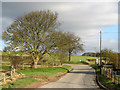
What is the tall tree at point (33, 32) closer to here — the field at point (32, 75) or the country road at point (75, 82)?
the field at point (32, 75)

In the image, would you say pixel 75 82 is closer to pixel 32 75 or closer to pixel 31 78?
pixel 31 78

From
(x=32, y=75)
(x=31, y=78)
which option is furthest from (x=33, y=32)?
(x=31, y=78)

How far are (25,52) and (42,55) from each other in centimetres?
339

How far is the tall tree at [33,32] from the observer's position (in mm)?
26384

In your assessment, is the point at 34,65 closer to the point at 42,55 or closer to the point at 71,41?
the point at 42,55

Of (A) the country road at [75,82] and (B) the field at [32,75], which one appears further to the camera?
(A) the country road at [75,82]

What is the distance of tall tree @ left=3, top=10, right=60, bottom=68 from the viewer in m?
26.4

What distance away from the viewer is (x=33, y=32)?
90.0 feet

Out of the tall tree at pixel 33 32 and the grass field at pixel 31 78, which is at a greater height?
the tall tree at pixel 33 32

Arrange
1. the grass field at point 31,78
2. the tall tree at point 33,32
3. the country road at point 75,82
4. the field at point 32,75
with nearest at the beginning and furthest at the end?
1. the grass field at point 31,78
2. the field at point 32,75
3. the country road at point 75,82
4. the tall tree at point 33,32

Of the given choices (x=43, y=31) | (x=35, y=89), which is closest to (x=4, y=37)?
(x=43, y=31)

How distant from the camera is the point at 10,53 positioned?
24797 millimetres

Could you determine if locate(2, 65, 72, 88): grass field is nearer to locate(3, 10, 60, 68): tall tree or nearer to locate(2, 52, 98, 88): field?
locate(2, 52, 98, 88): field

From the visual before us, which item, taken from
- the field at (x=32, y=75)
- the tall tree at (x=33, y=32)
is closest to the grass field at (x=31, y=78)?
the field at (x=32, y=75)
